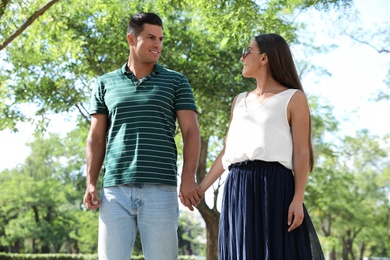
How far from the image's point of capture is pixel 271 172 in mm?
3598

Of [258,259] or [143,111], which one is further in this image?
[143,111]

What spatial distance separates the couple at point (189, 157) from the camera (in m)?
3.56

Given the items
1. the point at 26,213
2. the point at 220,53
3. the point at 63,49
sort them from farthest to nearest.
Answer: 1. the point at 26,213
2. the point at 220,53
3. the point at 63,49

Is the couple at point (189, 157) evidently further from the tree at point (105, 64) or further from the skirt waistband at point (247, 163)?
the tree at point (105, 64)

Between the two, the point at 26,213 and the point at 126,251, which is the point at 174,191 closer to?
the point at 126,251

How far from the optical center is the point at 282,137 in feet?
11.9

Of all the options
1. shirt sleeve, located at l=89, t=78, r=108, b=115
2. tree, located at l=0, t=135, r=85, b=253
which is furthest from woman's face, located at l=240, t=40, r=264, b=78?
tree, located at l=0, t=135, r=85, b=253

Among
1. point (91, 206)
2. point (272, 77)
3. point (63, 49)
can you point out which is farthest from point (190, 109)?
point (63, 49)

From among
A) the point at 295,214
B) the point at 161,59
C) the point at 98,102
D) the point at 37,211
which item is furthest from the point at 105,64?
the point at 37,211

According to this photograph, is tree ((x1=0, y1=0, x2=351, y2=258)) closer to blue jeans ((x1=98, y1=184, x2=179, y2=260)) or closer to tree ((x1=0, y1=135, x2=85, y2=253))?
blue jeans ((x1=98, y1=184, x2=179, y2=260))

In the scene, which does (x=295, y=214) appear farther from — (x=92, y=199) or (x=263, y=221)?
(x=92, y=199)

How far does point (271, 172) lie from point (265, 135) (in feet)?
0.73

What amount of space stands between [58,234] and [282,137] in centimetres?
3654

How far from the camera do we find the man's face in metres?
4.14
